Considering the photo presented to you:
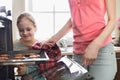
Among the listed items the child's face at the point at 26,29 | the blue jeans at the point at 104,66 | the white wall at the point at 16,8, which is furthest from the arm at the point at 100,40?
the white wall at the point at 16,8

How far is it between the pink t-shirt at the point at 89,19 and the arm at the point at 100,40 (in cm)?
6

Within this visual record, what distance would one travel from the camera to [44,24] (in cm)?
281

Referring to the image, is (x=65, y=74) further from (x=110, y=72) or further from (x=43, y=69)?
(x=110, y=72)

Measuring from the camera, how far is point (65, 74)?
2.83 feet

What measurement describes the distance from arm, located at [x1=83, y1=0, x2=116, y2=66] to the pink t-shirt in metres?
0.06

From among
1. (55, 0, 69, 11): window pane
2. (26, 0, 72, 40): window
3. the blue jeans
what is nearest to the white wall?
(26, 0, 72, 40): window

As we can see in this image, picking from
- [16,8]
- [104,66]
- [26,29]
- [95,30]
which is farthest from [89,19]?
[16,8]

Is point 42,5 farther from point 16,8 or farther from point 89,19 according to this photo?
point 89,19

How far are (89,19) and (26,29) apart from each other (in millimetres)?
732

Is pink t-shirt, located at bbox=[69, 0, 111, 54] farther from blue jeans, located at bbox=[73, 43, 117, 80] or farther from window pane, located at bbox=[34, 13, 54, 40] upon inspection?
window pane, located at bbox=[34, 13, 54, 40]

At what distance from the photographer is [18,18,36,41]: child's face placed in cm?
177

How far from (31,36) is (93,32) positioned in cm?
73

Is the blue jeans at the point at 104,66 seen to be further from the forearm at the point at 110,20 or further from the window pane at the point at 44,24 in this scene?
the window pane at the point at 44,24

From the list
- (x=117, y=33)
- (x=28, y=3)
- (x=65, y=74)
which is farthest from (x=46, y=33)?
(x=65, y=74)
